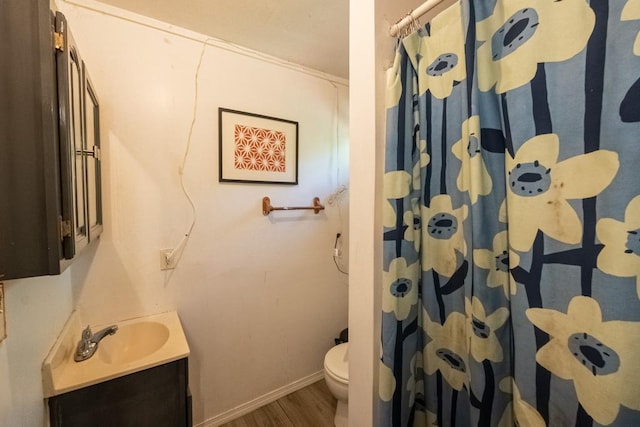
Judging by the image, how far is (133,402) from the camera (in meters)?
1.09

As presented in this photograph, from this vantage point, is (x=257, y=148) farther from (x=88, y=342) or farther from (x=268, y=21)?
(x=88, y=342)

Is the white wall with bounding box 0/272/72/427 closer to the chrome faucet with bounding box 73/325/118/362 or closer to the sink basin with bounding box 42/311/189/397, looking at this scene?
the sink basin with bounding box 42/311/189/397

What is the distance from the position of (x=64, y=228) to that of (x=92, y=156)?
0.61m

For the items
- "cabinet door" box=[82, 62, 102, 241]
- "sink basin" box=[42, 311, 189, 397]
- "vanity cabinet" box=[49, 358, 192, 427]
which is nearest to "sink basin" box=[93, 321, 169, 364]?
"sink basin" box=[42, 311, 189, 397]

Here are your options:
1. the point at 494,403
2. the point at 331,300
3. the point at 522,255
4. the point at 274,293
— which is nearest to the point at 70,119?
the point at 522,255

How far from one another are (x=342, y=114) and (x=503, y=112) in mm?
1593

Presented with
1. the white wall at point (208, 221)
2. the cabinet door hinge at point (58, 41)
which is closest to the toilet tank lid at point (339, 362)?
the white wall at point (208, 221)

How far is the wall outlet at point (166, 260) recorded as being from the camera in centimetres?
151

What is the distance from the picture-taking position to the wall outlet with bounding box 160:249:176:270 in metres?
1.51

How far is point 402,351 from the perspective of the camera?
0.85 meters

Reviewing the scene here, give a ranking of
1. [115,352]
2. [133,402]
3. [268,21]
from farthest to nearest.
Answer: [268,21], [115,352], [133,402]

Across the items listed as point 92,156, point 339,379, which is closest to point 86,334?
point 92,156

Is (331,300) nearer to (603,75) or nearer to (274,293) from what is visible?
(274,293)

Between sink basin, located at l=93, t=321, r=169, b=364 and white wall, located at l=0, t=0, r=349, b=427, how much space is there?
0.30 ft
